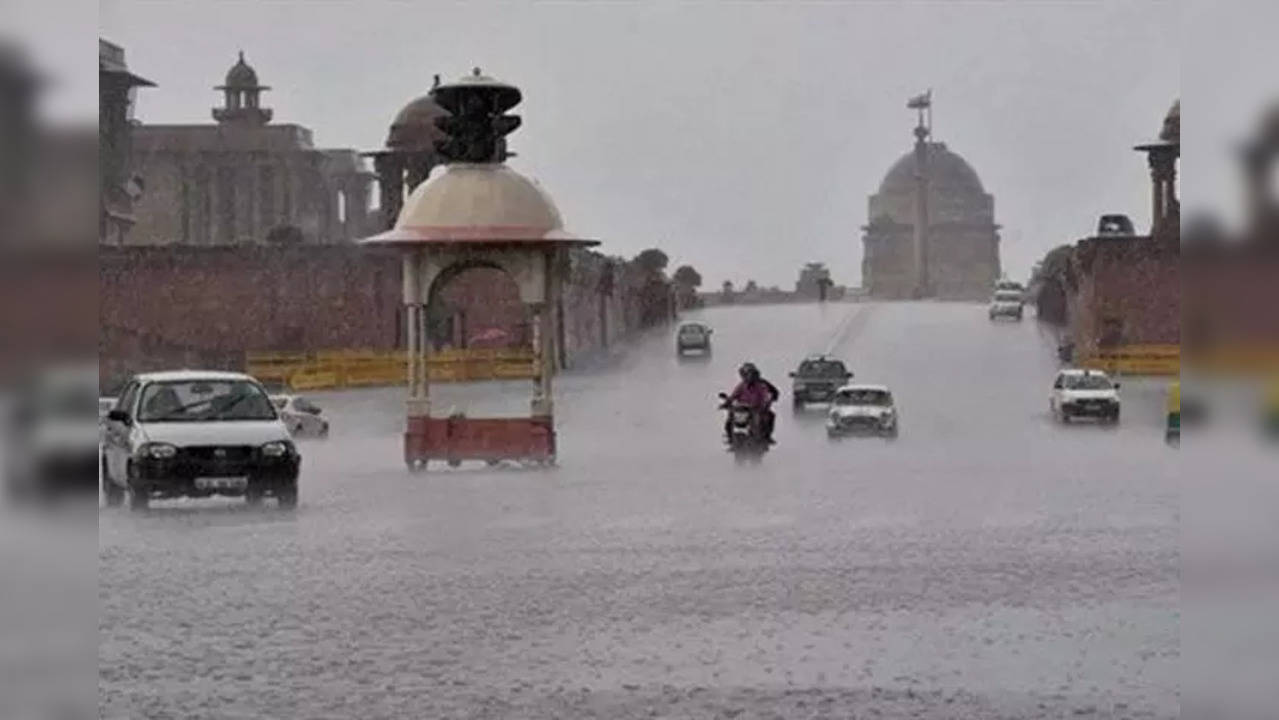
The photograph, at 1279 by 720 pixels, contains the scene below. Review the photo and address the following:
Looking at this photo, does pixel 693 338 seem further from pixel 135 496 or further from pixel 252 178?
pixel 252 178

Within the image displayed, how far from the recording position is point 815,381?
40.2ft

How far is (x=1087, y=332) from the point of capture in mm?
9000

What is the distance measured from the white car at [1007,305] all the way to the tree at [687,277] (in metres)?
1.30

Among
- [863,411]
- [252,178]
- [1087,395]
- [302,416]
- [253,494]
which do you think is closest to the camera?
[1087,395]

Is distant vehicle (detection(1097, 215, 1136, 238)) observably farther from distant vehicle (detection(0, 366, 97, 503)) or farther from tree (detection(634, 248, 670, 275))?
distant vehicle (detection(0, 366, 97, 503))

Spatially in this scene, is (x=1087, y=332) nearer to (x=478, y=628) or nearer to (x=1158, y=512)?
(x=1158, y=512)

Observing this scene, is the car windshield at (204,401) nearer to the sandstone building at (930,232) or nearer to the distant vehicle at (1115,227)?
the sandstone building at (930,232)

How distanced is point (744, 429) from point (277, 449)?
256cm

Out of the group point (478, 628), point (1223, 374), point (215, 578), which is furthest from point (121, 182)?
point (1223, 374)

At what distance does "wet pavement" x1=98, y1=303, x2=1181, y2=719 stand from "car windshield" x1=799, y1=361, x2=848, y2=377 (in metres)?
0.10

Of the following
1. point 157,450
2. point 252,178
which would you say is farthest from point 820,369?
point 252,178

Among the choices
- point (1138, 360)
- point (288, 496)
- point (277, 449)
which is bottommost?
point (288, 496)

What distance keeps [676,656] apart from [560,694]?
55cm

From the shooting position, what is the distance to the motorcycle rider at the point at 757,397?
38.7ft
